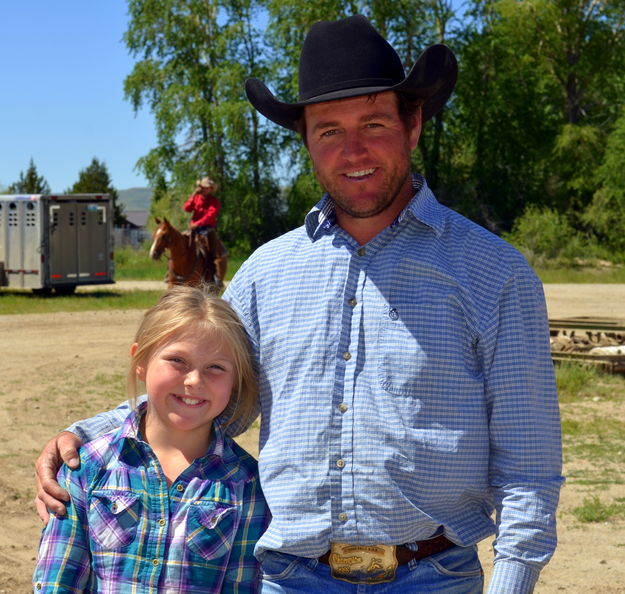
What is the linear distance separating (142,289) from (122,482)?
22750 mm

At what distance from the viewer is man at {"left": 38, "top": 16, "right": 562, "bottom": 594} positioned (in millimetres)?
2197

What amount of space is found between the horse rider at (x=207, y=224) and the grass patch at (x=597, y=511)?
1016cm

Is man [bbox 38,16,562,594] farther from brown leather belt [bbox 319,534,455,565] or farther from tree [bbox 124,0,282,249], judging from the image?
tree [bbox 124,0,282,249]

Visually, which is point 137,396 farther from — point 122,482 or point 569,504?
point 569,504

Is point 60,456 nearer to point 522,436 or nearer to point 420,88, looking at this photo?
point 522,436

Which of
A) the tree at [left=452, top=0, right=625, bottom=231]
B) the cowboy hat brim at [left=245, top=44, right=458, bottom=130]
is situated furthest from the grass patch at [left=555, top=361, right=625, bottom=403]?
the tree at [left=452, top=0, right=625, bottom=231]

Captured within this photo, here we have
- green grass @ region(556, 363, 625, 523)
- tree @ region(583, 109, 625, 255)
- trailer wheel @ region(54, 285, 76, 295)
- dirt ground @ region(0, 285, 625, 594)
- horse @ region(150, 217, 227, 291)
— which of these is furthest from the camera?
tree @ region(583, 109, 625, 255)

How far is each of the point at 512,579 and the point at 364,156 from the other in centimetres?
104

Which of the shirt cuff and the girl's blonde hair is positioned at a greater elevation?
the girl's blonde hair

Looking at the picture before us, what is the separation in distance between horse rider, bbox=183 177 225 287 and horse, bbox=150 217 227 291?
0.03 metres

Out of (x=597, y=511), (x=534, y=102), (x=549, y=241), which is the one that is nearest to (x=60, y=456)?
(x=597, y=511)

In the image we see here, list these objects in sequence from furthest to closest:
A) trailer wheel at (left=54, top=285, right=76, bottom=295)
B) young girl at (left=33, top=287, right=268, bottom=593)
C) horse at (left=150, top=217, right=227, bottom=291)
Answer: trailer wheel at (left=54, top=285, right=76, bottom=295), horse at (left=150, top=217, right=227, bottom=291), young girl at (left=33, top=287, right=268, bottom=593)

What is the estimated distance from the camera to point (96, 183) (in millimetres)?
79000

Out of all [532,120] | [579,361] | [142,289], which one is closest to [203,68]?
[532,120]
